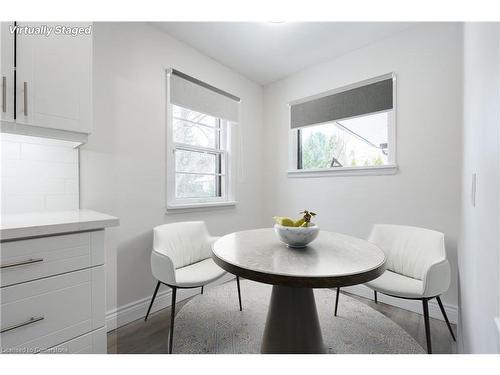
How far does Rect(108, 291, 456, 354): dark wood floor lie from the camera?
1.57 metres

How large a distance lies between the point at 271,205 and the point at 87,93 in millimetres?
2399

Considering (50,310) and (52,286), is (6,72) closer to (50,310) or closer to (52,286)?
(52,286)

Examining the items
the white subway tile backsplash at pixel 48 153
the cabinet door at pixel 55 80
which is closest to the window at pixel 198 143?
the white subway tile backsplash at pixel 48 153

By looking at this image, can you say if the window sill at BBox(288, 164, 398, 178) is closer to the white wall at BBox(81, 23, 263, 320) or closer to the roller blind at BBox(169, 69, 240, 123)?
the roller blind at BBox(169, 69, 240, 123)

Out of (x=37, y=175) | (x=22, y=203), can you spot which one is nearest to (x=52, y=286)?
(x=22, y=203)

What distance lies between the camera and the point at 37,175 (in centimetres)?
150

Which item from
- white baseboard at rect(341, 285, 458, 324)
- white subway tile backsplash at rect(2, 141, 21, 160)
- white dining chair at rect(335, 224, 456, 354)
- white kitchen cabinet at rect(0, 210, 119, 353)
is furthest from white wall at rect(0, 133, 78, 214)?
white baseboard at rect(341, 285, 458, 324)

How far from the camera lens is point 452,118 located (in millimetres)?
1930

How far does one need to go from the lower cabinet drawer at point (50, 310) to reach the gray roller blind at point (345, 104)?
258cm

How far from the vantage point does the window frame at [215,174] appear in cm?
223

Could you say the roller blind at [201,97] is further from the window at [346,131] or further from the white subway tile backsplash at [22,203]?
the white subway tile backsplash at [22,203]
